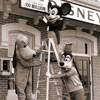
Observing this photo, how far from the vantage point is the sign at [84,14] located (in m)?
8.32

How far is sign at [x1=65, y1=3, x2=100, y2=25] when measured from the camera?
8.32 metres

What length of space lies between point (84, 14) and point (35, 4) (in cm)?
185

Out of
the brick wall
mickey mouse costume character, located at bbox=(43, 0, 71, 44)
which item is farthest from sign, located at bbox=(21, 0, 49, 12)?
the brick wall

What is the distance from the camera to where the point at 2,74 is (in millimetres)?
7359

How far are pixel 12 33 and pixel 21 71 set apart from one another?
89.6 inches

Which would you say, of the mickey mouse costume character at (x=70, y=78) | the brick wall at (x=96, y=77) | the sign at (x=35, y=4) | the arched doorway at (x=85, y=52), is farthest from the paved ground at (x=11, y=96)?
the brick wall at (x=96, y=77)

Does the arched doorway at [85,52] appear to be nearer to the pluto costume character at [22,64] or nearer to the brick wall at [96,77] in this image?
the brick wall at [96,77]

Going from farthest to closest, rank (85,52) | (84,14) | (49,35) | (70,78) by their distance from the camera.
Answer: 1. (85,52)
2. (84,14)
3. (49,35)
4. (70,78)

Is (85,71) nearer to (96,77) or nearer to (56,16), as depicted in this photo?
(96,77)

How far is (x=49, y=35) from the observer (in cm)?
620

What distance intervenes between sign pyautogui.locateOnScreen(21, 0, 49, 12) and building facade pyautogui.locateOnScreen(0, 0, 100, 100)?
0.50 feet

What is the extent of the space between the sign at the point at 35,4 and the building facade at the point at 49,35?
15 centimetres

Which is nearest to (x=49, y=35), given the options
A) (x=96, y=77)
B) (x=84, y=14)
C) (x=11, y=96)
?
(x=11, y=96)

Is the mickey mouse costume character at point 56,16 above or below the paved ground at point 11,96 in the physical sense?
above
